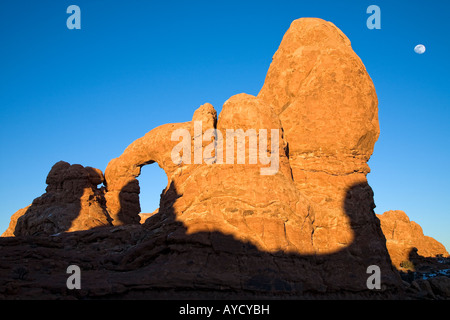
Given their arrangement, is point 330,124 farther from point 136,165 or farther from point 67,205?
point 67,205

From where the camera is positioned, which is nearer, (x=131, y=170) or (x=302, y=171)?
(x=302, y=171)

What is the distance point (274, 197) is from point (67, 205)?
42.2 ft

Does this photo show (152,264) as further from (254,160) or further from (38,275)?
(254,160)

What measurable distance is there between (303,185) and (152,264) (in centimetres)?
627

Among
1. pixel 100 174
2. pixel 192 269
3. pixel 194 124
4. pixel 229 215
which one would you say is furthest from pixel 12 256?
pixel 100 174

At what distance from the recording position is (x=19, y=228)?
69.0 ft

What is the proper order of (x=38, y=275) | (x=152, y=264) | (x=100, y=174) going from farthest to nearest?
(x=100, y=174) → (x=152, y=264) → (x=38, y=275)

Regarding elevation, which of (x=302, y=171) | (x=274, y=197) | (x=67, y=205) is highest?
(x=302, y=171)

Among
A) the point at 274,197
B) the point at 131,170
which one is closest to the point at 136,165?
the point at 131,170

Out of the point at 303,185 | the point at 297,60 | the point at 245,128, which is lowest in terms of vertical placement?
the point at 303,185

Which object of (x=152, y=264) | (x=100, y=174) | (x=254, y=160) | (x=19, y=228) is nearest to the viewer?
(x=152, y=264)

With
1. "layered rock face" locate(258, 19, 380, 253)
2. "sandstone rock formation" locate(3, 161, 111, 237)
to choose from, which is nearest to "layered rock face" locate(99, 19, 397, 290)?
"layered rock face" locate(258, 19, 380, 253)

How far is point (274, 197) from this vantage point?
1265 cm

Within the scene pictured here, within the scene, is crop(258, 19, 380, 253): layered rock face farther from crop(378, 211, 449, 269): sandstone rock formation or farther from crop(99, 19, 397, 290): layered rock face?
crop(378, 211, 449, 269): sandstone rock formation
